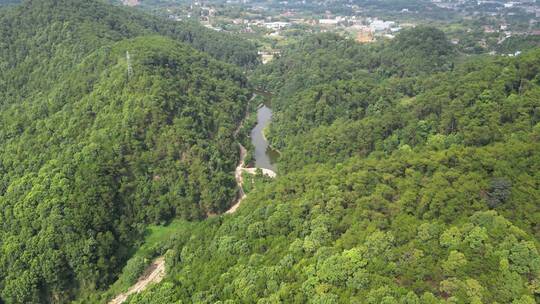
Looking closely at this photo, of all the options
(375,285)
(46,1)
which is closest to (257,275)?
(375,285)

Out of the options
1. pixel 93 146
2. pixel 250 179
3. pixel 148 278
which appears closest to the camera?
pixel 148 278

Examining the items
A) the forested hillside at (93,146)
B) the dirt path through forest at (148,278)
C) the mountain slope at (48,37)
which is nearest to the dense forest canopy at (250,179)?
the forested hillside at (93,146)

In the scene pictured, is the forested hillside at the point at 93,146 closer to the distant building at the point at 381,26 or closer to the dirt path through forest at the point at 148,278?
the dirt path through forest at the point at 148,278

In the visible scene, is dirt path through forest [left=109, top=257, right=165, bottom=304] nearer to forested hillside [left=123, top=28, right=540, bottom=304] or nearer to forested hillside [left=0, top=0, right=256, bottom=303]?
forested hillside [left=123, top=28, right=540, bottom=304]

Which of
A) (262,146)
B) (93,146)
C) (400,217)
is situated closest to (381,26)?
(262,146)

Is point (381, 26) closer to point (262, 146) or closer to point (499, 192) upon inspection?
point (262, 146)
